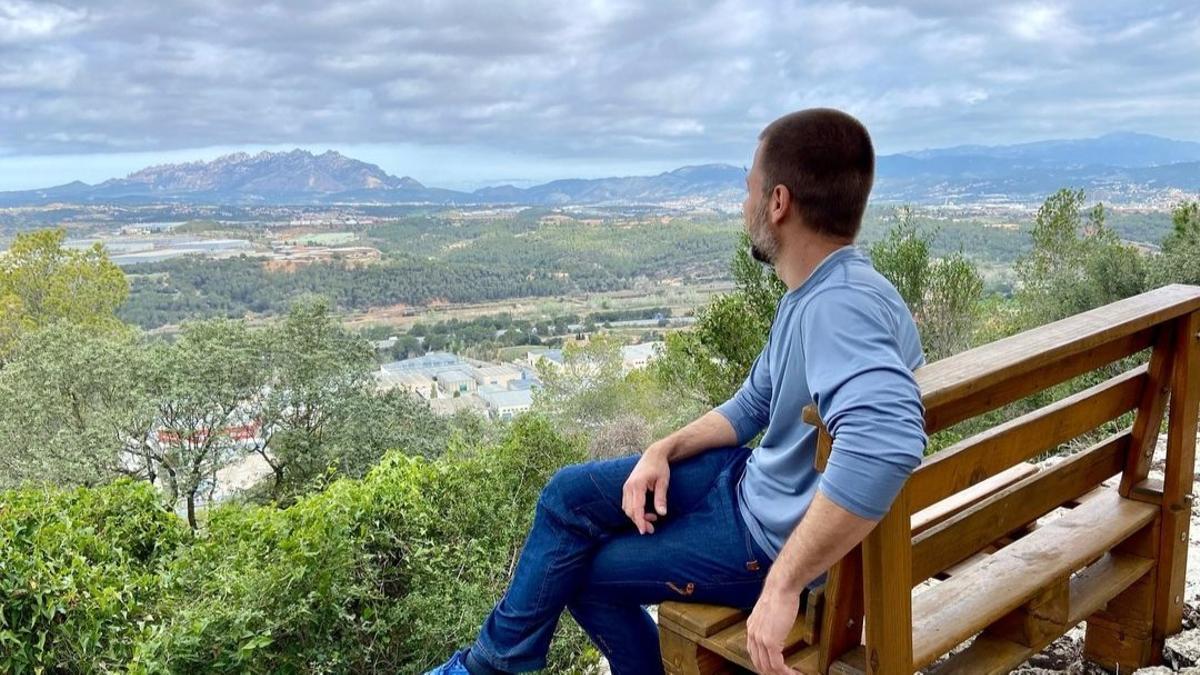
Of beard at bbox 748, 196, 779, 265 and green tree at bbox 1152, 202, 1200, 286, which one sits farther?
green tree at bbox 1152, 202, 1200, 286

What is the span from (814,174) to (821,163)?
0.06ft

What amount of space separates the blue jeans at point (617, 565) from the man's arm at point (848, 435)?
24 cm

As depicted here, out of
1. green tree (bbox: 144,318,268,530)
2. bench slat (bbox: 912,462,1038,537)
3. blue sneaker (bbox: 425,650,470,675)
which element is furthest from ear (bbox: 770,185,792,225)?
green tree (bbox: 144,318,268,530)

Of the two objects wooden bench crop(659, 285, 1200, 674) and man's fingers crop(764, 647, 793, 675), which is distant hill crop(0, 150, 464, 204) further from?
man's fingers crop(764, 647, 793, 675)

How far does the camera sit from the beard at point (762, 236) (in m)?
1.29

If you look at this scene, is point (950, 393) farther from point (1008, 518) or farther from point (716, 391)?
point (716, 391)

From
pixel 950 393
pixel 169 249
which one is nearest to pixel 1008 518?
pixel 950 393

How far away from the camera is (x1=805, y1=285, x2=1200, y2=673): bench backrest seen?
45.9 inches

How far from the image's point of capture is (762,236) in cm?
132

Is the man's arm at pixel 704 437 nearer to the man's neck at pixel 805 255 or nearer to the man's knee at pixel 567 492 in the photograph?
the man's knee at pixel 567 492

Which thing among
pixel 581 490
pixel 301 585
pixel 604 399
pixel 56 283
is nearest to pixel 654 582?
pixel 581 490

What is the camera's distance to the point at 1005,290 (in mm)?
17031

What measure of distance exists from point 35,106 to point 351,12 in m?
49.8

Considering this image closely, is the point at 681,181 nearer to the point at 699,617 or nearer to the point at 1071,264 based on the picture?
the point at 1071,264
